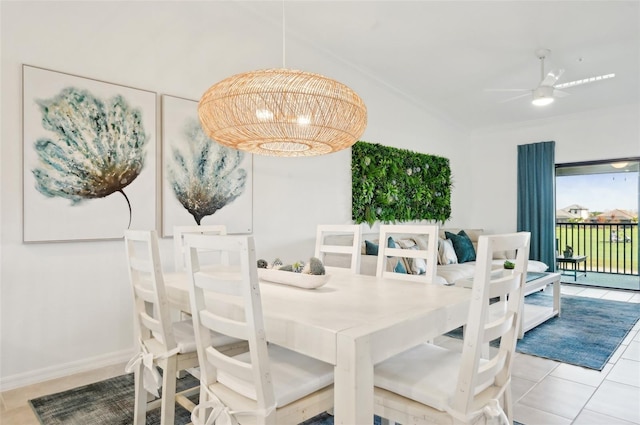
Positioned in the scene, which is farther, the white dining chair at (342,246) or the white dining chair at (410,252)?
the white dining chair at (342,246)

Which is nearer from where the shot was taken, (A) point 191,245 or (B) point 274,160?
(A) point 191,245

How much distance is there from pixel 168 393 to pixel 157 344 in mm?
251

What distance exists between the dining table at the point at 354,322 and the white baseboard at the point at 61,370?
1.26 m

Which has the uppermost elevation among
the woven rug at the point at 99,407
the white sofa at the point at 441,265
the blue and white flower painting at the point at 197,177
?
the blue and white flower painting at the point at 197,177

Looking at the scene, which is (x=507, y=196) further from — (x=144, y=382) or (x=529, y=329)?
(x=144, y=382)

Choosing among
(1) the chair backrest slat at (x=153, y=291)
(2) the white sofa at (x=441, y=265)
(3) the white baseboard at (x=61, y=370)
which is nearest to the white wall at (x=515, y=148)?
(2) the white sofa at (x=441, y=265)

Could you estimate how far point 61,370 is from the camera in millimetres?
2586

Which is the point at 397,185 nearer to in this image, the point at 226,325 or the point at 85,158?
the point at 85,158

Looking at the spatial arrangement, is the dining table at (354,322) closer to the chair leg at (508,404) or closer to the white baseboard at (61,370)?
the chair leg at (508,404)

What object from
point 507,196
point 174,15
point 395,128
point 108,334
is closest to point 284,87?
point 174,15

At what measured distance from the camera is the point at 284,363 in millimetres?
1552

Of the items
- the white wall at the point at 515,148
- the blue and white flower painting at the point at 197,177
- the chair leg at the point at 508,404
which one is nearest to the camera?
the chair leg at the point at 508,404

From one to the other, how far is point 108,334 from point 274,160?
6.78 ft

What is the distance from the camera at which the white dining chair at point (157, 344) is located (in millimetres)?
1688
